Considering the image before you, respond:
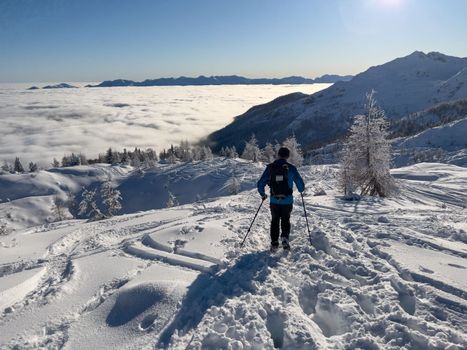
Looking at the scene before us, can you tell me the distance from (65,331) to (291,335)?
12.7 feet

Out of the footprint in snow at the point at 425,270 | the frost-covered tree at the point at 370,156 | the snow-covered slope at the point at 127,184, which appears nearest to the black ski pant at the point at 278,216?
the footprint in snow at the point at 425,270

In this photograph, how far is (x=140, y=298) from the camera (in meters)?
6.93

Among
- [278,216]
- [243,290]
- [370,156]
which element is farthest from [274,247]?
[370,156]

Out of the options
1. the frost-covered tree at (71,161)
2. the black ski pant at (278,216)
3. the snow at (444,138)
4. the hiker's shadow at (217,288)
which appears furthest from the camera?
the frost-covered tree at (71,161)

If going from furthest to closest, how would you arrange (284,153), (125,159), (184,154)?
(125,159)
(184,154)
(284,153)

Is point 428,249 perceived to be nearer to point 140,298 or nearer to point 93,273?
point 140,298

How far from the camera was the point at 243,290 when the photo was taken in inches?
289

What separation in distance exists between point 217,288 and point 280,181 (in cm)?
343

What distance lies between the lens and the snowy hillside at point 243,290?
5832 millimetres

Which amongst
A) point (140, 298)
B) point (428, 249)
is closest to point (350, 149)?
point (428, 249)

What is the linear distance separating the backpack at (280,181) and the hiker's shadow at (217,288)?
64.9 inches

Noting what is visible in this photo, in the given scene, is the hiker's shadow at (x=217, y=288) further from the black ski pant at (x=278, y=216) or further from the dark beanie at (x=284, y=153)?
the dark beanie at (x=284, y=153)

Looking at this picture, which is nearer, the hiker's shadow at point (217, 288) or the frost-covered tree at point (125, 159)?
the hiker's shadow at point (217, 288)

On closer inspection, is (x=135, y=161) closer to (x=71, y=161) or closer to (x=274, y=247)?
(x=71, y=161)
